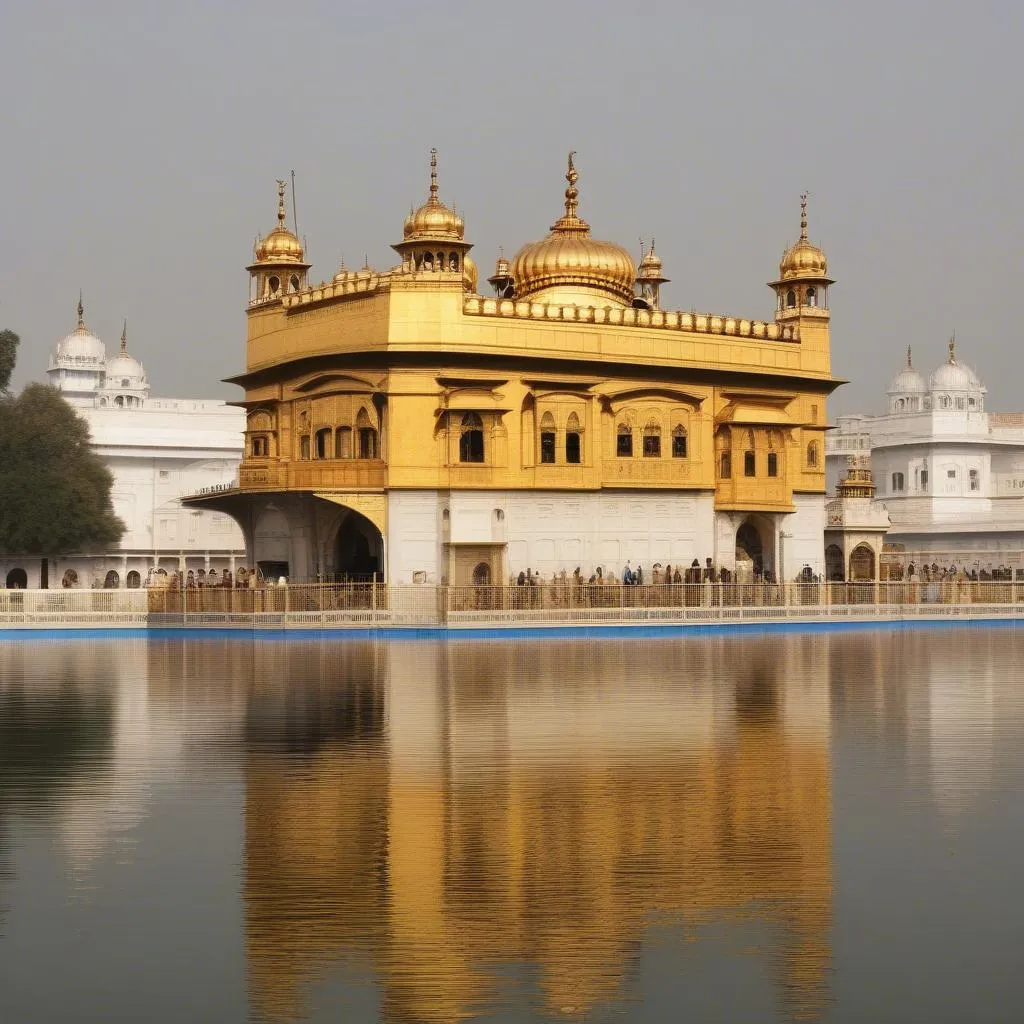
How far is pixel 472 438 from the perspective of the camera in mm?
35844

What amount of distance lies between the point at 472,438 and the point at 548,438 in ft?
6.06

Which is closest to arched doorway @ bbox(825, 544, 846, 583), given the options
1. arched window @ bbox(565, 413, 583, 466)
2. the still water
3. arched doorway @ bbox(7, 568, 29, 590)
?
arched window @ bbox(565, 413, 583, 466)

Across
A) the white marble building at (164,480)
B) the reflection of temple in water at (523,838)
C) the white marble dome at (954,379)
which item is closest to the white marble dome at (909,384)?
the white marble dome at (954,379)

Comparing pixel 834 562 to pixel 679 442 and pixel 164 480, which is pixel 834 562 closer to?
pixel 679 442

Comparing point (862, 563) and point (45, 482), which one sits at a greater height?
point (45, 482)

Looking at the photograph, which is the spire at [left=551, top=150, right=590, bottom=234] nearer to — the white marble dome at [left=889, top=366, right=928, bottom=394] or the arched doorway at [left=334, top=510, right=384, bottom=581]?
the arched doorway at [left=334, top=510, right=384, bottom=581]

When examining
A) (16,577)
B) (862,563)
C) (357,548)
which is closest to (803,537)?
(862,563)

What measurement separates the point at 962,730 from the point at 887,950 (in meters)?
7.98

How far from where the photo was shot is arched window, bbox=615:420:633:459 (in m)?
37.8

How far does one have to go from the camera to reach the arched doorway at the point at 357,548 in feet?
123

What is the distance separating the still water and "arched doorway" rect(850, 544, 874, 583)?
1110 inches

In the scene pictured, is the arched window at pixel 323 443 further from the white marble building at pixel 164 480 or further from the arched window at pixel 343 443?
the white marble building at pixel 164 480

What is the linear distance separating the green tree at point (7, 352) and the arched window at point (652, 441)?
19.2 m

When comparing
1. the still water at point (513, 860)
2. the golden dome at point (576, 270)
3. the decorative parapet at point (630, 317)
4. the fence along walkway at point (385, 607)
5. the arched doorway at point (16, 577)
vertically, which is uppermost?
the golden dome at point (576, 270)
